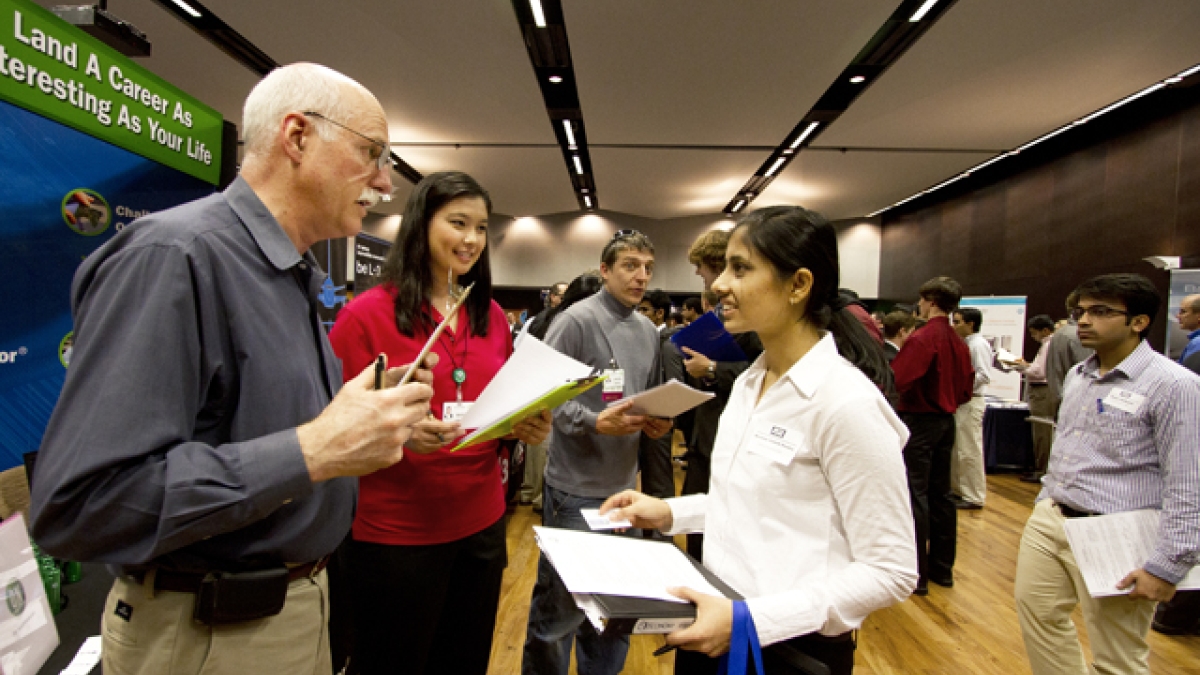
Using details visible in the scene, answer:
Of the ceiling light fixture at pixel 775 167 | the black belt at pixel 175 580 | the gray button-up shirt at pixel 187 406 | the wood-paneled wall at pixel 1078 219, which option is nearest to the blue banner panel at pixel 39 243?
the gray button-up shirt at pixel 187 406

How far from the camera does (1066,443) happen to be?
210 centimetres

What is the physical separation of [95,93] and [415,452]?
1344 mm

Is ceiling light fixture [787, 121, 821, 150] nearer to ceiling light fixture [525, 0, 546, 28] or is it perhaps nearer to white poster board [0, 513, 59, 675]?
ceiling light fixture [525, 0, 546, 28]

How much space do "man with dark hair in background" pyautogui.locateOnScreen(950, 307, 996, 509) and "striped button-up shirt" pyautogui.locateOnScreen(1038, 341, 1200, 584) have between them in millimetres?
3582

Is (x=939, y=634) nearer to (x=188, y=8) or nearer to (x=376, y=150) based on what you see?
A: (x=376, y=150)

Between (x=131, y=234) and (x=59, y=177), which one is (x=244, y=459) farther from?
(x=59, y=177)

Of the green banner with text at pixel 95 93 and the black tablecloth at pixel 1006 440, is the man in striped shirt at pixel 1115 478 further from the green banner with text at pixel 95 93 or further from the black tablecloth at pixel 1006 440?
the black tablecloth at pixel 1006 440

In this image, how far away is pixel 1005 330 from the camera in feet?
25.7

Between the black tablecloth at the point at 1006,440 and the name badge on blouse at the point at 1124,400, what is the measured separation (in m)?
5.77

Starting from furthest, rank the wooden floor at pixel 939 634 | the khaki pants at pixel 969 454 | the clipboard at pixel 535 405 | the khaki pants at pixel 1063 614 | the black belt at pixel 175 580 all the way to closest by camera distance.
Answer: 1. the khaki pants at pixel 969 454
2. the wooden floor at pixel 939 634
3. the khaki pants at pixel 1063 614
4. the clipboard at pixel 535 405
5. the black belt at pixel 175 580

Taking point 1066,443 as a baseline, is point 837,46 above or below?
above

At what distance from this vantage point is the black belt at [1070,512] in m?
1.97

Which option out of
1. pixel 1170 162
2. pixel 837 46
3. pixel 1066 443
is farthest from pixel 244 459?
pixel 1170 162

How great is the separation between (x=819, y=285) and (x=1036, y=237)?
8.90m
